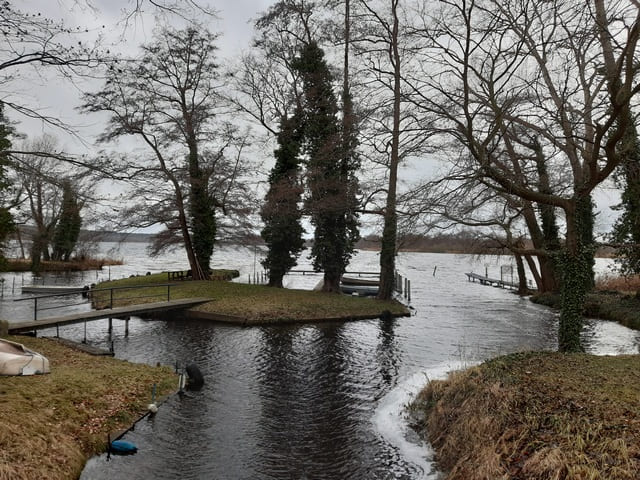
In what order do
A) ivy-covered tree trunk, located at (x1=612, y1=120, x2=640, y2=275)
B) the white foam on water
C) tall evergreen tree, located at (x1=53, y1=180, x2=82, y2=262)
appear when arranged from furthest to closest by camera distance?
tall evergreen tree, located at (x1=53, y1=180, x2=82, y2=262)
ivy-covered tree trunk, located at (x1=612, y1=120, x2=640, y2=275)
the white foam on water

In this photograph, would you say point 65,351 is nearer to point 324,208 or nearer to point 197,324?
point 197,324

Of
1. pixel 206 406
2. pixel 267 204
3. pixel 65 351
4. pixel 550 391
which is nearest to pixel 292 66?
pixel 267 204

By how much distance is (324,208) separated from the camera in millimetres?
22938

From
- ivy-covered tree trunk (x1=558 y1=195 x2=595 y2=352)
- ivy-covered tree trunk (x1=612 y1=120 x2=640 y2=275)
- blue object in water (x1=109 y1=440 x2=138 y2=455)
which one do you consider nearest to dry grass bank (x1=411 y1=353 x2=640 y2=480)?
ivy-covered tree trunk (x1=558 y1=195 x2=595 y2=352)

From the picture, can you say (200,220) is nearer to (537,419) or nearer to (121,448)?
(121,448)

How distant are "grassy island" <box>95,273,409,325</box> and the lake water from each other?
90cm

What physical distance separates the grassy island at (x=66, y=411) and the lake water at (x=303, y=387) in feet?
1.23

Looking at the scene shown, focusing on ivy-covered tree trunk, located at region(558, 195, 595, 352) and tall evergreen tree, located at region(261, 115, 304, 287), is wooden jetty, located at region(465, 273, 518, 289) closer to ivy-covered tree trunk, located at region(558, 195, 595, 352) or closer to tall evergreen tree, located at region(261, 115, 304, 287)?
tall evergreen tree, located at region(261, 115, 304, 287)

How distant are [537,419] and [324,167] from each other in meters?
19.4

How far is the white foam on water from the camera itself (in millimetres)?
6930

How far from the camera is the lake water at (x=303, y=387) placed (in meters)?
6.71

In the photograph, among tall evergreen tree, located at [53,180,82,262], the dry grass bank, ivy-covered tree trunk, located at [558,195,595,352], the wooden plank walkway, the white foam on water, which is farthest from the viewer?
tall evergreen tree, located at [53,180,82,262]

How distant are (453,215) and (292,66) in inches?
685

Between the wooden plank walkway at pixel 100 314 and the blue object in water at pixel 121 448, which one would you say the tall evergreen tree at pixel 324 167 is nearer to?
the wooden plank walkway at pixel 100 314
